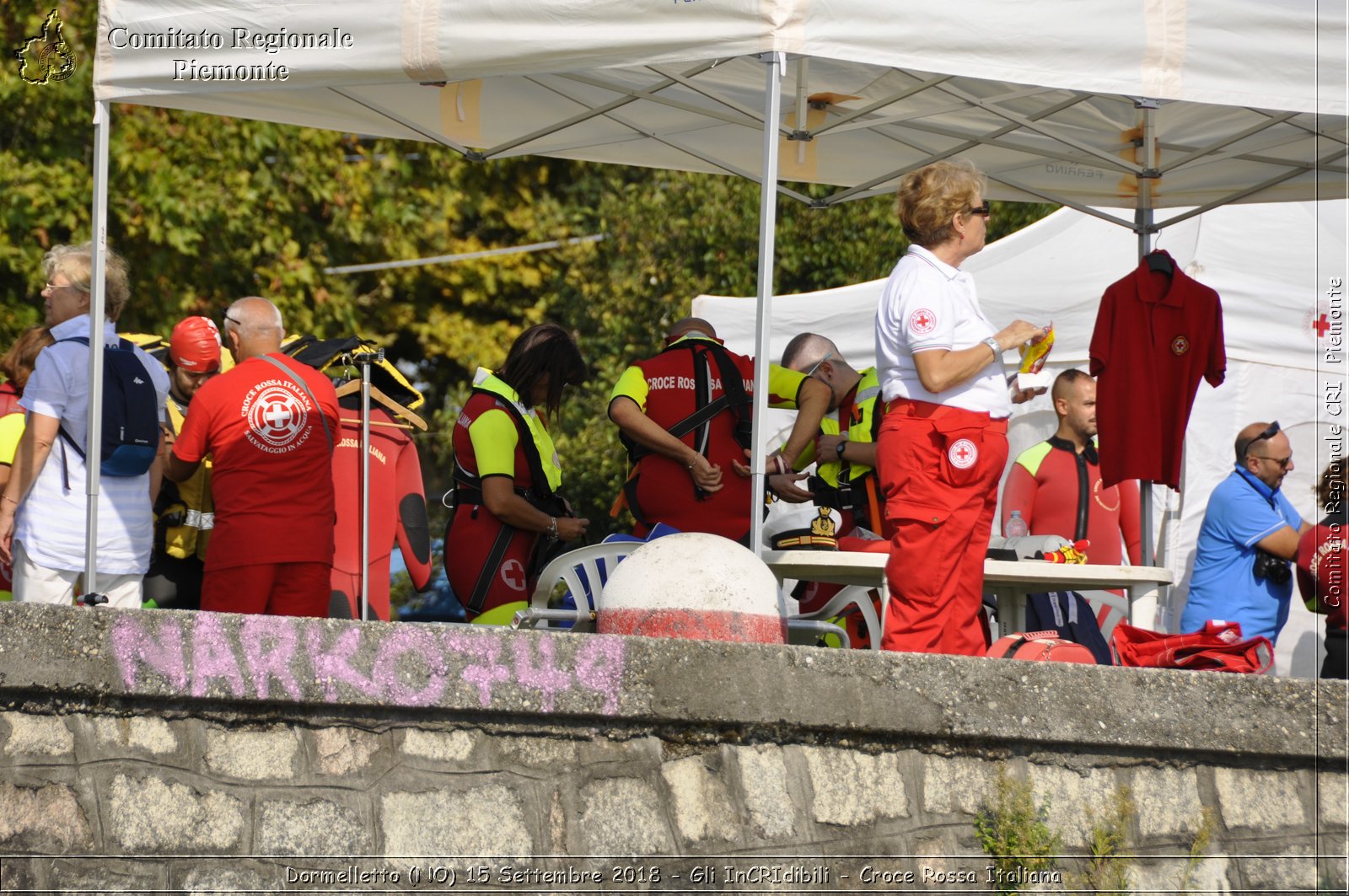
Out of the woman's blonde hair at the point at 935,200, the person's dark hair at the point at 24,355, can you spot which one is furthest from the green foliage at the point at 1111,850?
the person's dark hair at the point at 24,355

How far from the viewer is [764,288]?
4.86 meters

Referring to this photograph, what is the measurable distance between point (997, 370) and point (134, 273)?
364 inches

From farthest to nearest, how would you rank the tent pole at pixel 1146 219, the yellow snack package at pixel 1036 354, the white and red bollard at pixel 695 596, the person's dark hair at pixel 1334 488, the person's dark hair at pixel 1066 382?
the person's dark hair at pixel 1066 382
the tent pole at pixel 1146 219
the person's dark hair at pixel 1334 488
the yellow snack package at pixel 1036 354
the white and red bollard at pixel 695 596

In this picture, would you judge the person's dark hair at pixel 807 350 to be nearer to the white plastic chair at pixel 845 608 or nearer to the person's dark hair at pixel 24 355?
the white plastic chair at pixel 845 608

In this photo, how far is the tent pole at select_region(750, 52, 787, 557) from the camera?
4797mm

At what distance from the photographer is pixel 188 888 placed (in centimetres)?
387

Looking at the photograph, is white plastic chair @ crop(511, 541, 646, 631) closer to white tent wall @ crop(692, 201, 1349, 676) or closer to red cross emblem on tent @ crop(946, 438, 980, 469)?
red cross emblem on tent @ crop(946, 438, 980, 469)

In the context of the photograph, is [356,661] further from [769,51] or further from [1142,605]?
[1142,605]

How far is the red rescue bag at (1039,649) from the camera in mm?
4621

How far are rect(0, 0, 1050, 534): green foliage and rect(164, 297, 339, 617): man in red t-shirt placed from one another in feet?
21.8

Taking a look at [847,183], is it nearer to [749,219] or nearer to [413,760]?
[413,760]

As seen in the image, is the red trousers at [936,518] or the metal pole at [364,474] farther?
the metal pole at [364,474]

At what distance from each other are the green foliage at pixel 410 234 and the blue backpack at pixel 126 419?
6.52 m

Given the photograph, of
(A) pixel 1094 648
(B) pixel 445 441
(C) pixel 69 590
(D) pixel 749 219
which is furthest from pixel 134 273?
(A) pixel 1094 648
